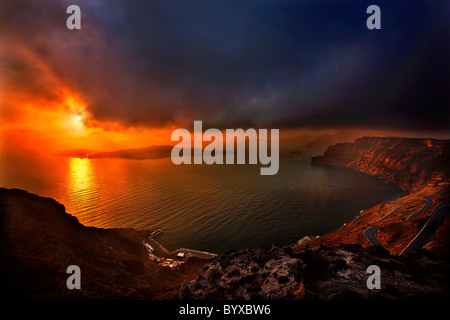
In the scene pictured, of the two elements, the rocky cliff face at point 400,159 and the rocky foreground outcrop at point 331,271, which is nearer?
the rocky foreground outcrop at point 331,271

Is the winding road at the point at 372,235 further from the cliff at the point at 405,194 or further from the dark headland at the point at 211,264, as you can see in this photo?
the dark headland at the point at 211,264

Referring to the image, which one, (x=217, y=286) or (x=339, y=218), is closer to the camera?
(x=217, y=286)

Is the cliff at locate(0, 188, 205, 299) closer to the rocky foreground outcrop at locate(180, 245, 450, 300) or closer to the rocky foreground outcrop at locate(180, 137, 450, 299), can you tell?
the rocky foreground outcrop at locate(180, 245, 450, 300)

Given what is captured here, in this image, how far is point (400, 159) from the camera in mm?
83125

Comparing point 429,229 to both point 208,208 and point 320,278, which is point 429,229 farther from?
point 208,208

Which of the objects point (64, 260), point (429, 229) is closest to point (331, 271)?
point (64, 260)

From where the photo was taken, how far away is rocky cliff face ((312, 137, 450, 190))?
6419 cm

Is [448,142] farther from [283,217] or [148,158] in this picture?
[148,158]

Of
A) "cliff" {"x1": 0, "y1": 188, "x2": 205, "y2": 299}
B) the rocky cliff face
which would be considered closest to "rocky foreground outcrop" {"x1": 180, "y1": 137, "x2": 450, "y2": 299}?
"cliff" {"x1": 0, "y1": 188, "x2": 205, "y2": 299}

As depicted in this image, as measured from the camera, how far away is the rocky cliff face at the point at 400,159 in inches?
2527

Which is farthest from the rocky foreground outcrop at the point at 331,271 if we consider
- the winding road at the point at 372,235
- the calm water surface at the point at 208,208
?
the calm water surface at the point at 208,208
